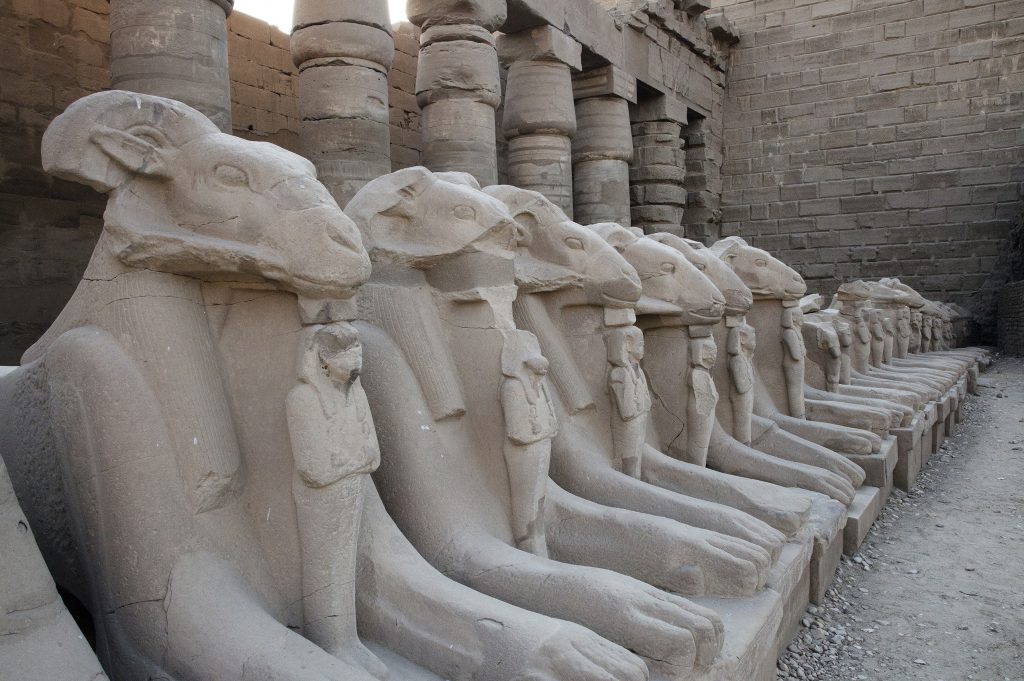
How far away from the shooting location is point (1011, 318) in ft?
43.3

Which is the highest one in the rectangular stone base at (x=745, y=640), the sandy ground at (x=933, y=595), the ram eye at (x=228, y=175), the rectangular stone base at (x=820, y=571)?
the ram eye at (x=228, y=175)

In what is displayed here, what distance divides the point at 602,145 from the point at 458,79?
11.9ft

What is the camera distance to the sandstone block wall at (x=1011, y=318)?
1264cm

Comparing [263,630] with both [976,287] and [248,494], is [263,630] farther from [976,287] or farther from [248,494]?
[976,287]

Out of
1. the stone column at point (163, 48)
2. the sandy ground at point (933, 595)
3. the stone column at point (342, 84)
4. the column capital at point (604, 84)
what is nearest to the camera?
the sandy ground at point (933, 595)

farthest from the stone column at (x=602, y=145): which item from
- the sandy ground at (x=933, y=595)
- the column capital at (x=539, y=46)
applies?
the sandy ground at (x=933, y=595)

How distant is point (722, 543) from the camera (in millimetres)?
3107

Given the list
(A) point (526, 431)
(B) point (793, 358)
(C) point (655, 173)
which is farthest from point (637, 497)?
(C) point (655, 173)

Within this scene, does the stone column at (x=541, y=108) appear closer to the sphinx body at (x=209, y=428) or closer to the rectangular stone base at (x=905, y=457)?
the rectangular stone base at (x=905, y=457)

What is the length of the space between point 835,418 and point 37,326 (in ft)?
22.4

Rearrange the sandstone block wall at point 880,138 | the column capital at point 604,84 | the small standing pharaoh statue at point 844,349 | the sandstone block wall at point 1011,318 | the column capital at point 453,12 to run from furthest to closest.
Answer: the sandstone block wall at point 880,138
the sandstone block wall at point 1011,318
the column capital at point 604,84
the column capital at point 453,12
the small standing pharaoh statue at point 844,349

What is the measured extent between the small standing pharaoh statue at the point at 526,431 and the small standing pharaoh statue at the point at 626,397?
0.85 m

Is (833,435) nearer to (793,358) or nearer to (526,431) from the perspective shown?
(793,358)

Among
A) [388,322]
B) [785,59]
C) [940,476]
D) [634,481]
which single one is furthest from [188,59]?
[785,59]
